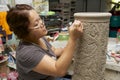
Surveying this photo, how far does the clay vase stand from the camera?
0.97 meters

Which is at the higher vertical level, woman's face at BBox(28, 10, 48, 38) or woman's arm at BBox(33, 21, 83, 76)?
woman's face at BBox(28, 10, 48, 38)

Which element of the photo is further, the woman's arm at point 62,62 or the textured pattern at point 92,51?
the textured pattern at point 92,51

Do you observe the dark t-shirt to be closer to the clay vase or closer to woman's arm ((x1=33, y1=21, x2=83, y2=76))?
woman's arm ((x1=33, y1=21, x2=83, y2=76))

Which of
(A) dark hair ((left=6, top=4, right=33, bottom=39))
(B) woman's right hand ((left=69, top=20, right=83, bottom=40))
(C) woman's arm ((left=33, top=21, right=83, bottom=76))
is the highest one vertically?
(A) dark hair ((left=6, top=4, right=33, bottom=39))

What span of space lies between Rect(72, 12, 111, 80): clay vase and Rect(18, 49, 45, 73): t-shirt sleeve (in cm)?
22

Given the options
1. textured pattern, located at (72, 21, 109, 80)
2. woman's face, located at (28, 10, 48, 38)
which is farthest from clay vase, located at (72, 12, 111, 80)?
woman's face, located at (28, 10, 48, 38)

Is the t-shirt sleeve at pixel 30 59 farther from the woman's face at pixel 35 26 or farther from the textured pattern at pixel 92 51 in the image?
the textured pattern at pixel 92 51

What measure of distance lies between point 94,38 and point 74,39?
13cm

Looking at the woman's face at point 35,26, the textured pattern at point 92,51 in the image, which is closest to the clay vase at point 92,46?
the textured pattern at point 92,51

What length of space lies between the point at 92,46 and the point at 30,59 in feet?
1.03

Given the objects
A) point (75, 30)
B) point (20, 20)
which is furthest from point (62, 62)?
point (20, 20)

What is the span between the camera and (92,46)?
1008 millimetres

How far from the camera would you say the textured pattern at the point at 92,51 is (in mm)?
982

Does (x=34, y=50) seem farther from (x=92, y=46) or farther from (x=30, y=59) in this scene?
(x=92, y=46)
